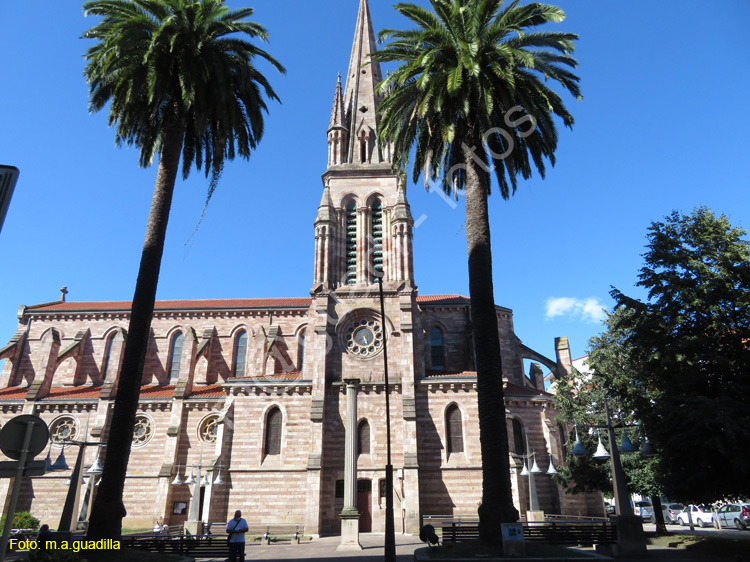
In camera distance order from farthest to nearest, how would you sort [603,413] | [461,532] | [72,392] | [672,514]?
[672,514] < [72,392] < [603,413] < [461,532]

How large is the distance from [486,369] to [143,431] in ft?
98.7

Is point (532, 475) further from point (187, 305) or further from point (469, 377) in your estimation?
point (187, 305)

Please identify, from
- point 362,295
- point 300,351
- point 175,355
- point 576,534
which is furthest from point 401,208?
point 576,534

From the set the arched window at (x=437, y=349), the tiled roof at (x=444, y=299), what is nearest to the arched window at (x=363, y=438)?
the arched window at (x=437, y=349)

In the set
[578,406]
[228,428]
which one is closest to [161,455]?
[228,428]

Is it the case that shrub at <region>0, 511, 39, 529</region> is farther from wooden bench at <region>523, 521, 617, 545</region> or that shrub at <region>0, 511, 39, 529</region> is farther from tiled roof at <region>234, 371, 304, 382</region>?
wooden bench at <region>523, 521, 617, 545</region>

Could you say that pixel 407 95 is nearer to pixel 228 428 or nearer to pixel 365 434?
pixel 365 434

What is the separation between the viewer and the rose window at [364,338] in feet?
110

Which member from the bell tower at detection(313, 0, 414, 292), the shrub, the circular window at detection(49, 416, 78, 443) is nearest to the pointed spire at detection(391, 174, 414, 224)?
the bell tower at detection(313, 0, 414, 292)

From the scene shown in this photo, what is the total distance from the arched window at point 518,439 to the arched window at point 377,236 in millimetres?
14161

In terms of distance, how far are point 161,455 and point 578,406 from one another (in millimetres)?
28881

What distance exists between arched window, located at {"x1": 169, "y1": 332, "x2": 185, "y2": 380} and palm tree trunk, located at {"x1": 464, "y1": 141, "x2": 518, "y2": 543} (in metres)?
32.7

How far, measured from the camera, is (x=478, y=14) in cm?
1712

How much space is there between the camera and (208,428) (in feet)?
115
